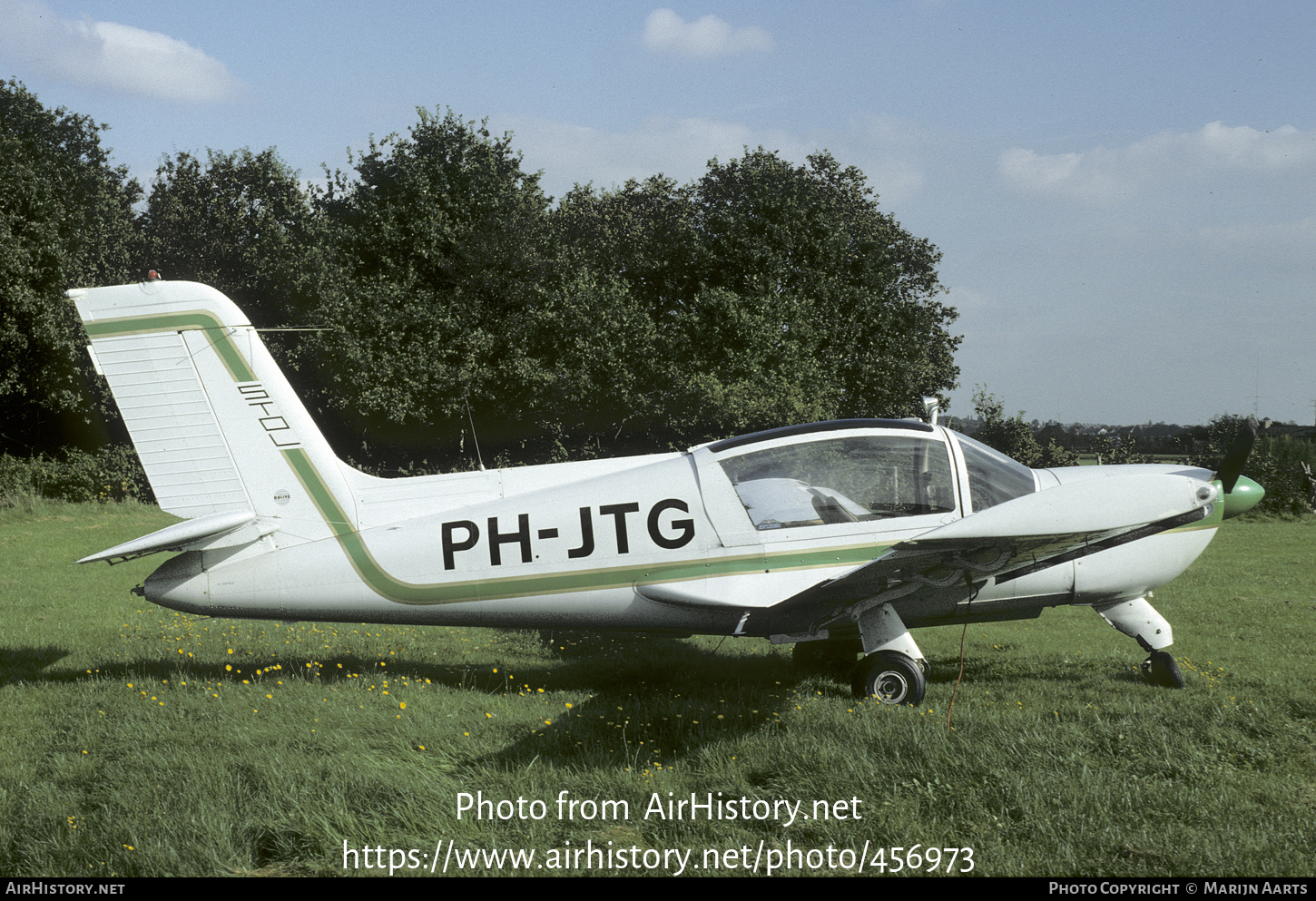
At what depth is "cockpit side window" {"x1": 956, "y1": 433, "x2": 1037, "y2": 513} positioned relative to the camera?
6758mm

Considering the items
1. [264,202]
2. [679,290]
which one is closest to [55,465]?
[264,202]

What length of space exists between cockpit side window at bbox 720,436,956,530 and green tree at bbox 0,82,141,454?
82.2 ft

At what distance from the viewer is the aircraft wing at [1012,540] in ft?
16.4

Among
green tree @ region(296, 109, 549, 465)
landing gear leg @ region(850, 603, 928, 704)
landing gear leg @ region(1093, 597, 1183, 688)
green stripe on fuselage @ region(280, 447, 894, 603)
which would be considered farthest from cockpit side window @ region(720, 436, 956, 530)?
green tree @ region(296, 109, 549, 465)

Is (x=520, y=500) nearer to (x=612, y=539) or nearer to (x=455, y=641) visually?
(x=612, y=539)

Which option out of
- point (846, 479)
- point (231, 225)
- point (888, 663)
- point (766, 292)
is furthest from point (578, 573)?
point (231, 225)

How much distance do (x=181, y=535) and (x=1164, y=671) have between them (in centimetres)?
781

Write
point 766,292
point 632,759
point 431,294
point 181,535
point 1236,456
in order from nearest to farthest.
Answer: point 632,759, point 1236,456, point 181,535, point 431,294, point 766,292

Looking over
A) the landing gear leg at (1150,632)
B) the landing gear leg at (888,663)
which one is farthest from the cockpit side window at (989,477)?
the landing gear leg at (1150,632)

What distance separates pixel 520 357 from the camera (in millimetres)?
29422

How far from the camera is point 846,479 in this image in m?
6.74

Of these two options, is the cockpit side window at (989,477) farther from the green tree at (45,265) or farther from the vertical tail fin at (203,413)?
the green tree at (45,265)

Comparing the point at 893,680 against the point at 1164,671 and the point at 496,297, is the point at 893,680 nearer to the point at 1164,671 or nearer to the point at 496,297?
the point at 1164,671

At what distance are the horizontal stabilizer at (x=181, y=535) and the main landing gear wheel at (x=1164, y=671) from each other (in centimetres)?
747
